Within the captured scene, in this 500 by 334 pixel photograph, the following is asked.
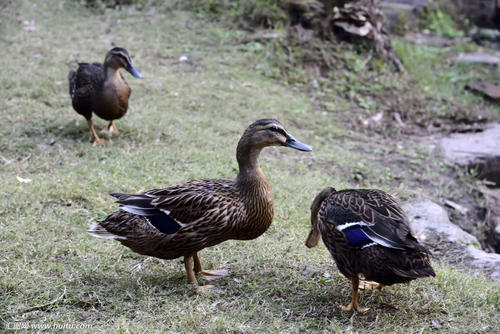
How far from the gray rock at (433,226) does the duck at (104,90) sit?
359 centimetres

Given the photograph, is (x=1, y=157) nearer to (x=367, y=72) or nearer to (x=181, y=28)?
(x=181, y=28)

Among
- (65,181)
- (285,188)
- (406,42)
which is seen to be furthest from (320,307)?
(406,42)

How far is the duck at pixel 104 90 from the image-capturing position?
6312mm

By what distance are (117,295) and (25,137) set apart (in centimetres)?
353

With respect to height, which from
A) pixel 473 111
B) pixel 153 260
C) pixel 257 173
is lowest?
pixel 473 111

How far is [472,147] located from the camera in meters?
7.71

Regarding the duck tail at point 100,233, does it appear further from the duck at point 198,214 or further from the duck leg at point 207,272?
the duck leg at point 207,272

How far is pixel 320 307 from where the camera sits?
12.1 feet

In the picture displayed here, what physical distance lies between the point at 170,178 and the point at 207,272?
1.80 metres

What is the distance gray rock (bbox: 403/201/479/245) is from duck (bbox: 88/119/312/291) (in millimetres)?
1927

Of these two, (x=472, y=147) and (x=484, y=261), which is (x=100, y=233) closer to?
(x=484, y=261)

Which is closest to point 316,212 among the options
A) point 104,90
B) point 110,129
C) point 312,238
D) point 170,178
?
point 312,238

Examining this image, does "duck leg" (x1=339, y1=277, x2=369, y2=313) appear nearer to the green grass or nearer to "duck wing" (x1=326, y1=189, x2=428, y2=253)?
the green grass

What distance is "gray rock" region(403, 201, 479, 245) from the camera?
202 inches
